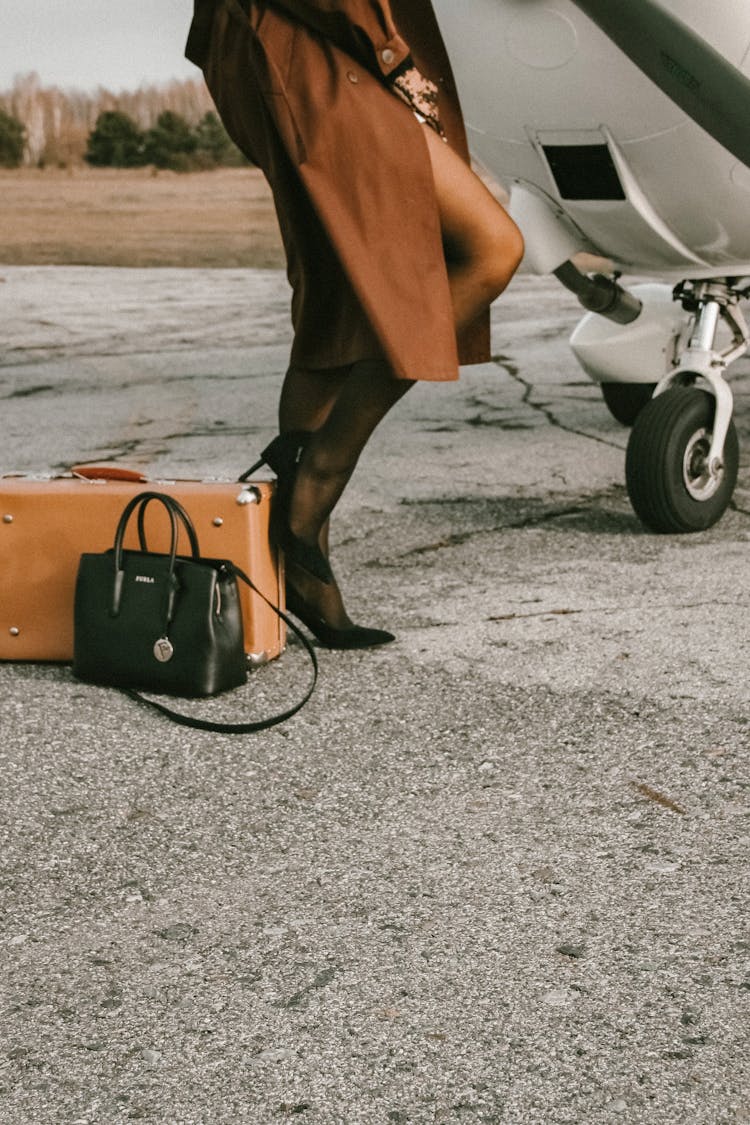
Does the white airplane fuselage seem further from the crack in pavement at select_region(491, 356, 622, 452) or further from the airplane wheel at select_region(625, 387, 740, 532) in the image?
the crack in pavement at select_region(491, 356, 622, 452)

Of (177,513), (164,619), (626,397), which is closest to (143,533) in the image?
(177,513)

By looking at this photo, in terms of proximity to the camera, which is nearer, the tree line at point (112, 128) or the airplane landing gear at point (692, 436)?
the airplane landing gear at point (692, 436)

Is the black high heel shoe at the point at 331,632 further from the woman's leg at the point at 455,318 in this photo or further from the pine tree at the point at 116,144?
the pine tree at the point at 116,144

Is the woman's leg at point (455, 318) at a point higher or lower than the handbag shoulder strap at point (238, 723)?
higher

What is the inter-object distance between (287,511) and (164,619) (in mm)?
349

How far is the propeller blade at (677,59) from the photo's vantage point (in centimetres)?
343

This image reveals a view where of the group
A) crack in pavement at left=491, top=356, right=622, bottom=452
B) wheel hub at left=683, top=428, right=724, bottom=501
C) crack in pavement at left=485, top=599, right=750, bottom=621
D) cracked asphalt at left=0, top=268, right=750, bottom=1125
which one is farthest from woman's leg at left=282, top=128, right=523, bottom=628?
crack in pavement at left=491, top=356, right=622, bottom=452

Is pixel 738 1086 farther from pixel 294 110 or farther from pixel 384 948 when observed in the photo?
pixel 294 110

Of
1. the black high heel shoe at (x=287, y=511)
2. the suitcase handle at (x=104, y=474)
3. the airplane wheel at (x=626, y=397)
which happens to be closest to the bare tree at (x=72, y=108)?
the airplane wheel at (x=626, y=397)

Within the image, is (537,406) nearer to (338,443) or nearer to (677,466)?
(677,466)

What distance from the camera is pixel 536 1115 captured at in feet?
5.05

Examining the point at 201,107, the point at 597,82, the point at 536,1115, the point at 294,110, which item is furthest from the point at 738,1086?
the point at 201,107

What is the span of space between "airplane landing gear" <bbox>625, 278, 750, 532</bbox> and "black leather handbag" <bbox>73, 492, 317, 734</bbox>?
53.5 inches

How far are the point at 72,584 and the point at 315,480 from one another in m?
0.52
